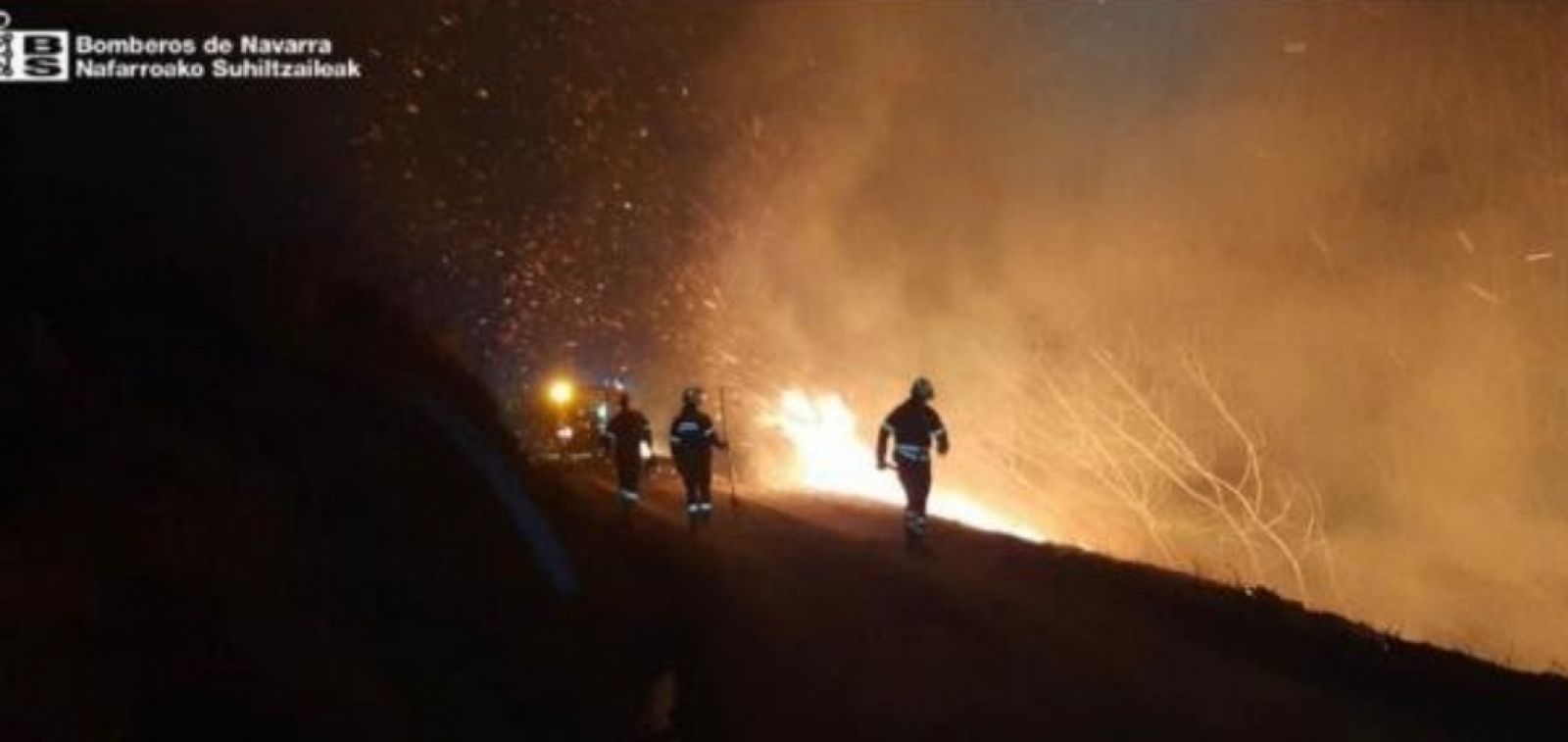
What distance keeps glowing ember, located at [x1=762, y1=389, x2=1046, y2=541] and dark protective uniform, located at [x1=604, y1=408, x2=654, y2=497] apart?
12903mm

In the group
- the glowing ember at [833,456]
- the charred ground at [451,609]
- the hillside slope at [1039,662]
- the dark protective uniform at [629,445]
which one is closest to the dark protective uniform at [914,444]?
the hillside slope at [1039,662]

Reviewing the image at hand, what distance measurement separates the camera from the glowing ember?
31.5 meters

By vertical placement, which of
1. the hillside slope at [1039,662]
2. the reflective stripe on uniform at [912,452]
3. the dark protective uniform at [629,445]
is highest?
the dark protective uniform at [629,445]

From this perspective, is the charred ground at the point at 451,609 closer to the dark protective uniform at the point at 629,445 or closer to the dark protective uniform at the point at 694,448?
the dark protective uniform at the point at 694,448

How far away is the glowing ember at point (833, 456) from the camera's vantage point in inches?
1240

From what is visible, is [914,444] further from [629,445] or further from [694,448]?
[629,445]

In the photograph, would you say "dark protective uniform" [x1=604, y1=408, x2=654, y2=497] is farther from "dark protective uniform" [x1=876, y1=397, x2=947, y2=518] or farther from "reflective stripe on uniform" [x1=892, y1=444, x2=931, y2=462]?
"reflective stripe on uniform" [x1=892, y1=444, x2=931, y2=462]

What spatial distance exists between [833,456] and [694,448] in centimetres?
1641

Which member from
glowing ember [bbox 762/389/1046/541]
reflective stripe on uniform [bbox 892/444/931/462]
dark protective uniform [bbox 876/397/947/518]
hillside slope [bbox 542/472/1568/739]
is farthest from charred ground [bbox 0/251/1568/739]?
glowing ember [bbox 762/389/1046/541]

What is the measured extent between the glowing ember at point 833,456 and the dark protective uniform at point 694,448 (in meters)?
13.3

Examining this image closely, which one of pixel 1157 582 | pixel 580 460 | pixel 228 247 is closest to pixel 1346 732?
pixel 1157 582

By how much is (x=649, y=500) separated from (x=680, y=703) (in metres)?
11.8

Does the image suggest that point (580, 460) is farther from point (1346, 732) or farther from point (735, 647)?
point (1346, 732)

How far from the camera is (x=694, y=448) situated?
55.1ft
